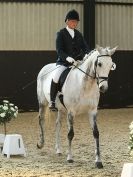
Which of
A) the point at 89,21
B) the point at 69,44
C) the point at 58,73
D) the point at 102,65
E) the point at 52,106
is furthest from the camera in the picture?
the point at 89,21

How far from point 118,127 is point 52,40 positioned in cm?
491

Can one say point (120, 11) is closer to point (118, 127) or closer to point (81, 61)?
point (118, 127)

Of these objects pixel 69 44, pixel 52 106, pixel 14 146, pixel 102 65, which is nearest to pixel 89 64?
pixel 102 65

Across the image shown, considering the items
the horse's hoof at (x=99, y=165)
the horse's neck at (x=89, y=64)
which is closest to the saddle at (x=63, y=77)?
the horse's neck at (x=89, y=64)

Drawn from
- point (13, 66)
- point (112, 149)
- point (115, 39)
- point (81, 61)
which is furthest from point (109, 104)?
point (81, 61)

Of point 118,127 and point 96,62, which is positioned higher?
point 96,62

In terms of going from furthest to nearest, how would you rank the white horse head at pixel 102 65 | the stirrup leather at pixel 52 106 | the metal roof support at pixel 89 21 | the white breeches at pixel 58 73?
1. the metal roof support at pixel 89 21
2. the stirrup leather at pixel 52 106
3. the white breeches at pixel 58 73
4. the white horse head at pixel 102 65

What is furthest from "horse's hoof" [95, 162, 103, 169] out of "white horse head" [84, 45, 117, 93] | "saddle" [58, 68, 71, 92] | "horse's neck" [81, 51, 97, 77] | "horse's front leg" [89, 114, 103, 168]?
"saddle" [58, 68, 71, 92]

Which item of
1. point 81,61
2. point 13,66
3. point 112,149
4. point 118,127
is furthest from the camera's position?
point 13,66

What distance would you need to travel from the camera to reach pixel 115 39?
1744 centimetres

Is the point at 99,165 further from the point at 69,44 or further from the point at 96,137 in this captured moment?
the point at 69,44

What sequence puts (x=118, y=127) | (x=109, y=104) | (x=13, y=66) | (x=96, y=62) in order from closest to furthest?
1. (x=96, y=62)
2. (x=118, y=127)
3. (x=13, y=66)
4. (x=109, y=104)

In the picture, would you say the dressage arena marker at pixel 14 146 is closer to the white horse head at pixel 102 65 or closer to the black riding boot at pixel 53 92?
the black riding boot at pixel 53 92

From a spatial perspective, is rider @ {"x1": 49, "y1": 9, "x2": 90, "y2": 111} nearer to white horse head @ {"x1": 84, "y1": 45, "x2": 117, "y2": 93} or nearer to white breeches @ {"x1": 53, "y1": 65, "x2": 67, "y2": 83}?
white breeches @ {"x1": 53, "y1": 65, "x2": 67, "y2": 83}
